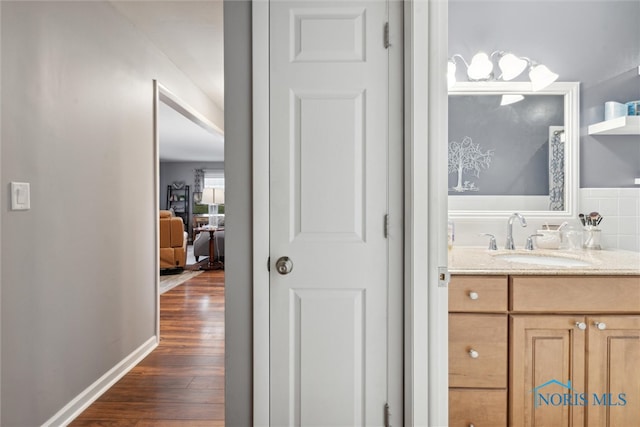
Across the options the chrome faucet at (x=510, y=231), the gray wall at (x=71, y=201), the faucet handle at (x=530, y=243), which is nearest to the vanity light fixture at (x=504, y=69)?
the chrome faucet at (x=510, y=231)

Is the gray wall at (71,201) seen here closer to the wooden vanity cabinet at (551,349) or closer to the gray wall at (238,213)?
the gray wall at (238,213)

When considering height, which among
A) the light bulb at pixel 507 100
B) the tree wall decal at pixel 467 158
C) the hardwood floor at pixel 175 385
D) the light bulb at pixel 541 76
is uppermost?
the light bulb at pixel 541 76

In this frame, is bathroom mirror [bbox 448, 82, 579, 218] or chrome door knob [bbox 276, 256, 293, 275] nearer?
chrome door knob [bbox 276, 256, 293, 275]

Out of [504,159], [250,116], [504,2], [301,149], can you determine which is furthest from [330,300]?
[504,2]

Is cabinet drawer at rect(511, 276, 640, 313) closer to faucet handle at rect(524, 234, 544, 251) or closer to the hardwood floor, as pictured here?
faucet handle at rect(524, 234, 544, 251)

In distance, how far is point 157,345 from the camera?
3.10 meters

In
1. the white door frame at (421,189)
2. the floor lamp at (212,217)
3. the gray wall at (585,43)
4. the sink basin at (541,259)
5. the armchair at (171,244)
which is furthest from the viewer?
the floor lamp at (212,217)

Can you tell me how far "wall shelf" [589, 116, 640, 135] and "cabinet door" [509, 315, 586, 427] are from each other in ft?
3.75

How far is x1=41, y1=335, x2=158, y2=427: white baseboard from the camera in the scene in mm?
1996

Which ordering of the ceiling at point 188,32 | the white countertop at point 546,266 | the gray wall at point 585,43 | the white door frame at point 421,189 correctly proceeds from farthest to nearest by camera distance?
1. the ceiling at point 188,32
2. the gray wall at point 585,43
3. the white countertop at point 546,266
4. the white door frame at point 421,189

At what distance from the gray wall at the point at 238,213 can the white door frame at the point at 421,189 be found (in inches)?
1.6

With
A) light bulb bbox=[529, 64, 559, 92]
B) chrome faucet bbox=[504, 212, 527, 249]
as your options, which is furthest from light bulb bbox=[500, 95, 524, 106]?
chrome faucet bbox=[504, 212, 527, 249]

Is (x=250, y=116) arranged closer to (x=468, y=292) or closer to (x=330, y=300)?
(x=330, y=300)

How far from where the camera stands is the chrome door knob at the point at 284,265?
1.43m
